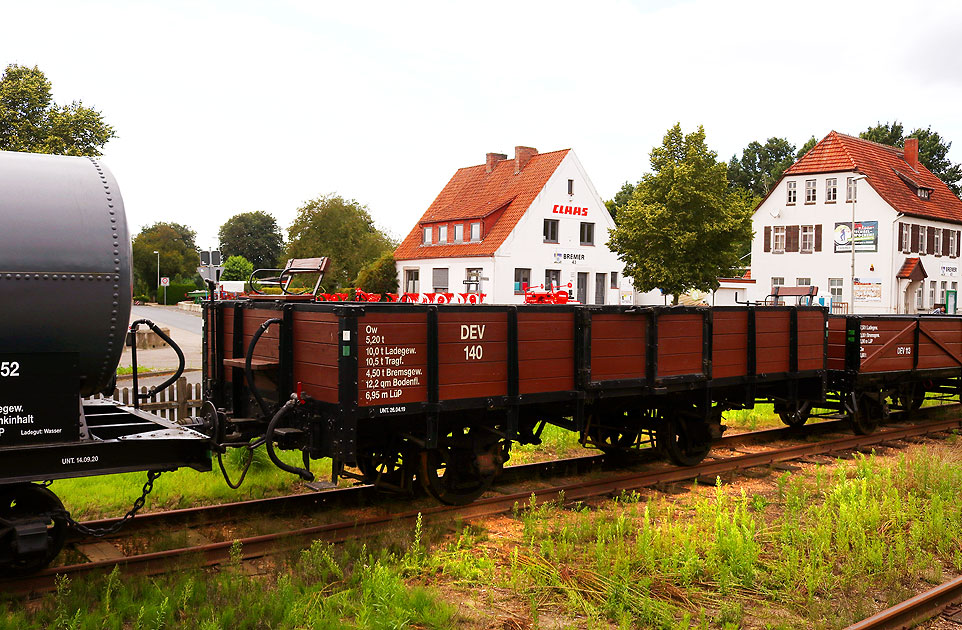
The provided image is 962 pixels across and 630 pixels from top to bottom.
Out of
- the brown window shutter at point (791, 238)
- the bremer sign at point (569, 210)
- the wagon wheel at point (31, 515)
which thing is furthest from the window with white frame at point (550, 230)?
the wagon wheel at point (31, 515)

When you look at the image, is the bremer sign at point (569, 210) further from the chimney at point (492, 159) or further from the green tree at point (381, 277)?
the green tree at point (381, 277)

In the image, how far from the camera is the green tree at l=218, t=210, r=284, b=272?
4525 inches

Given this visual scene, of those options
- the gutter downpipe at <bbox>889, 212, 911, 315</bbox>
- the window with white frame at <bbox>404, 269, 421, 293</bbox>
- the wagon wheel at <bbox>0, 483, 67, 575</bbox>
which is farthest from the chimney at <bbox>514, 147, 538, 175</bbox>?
the wagon wheel at <bbox>0, 483, 67, 575</bbox>

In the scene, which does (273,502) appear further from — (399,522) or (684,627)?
Answer: (684,627)

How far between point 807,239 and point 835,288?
3575 millimetres

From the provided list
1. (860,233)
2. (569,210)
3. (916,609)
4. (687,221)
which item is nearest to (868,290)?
(860,233)

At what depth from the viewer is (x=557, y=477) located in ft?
33.1

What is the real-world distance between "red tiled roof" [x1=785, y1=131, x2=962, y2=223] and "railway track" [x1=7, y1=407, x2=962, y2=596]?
3864 cm

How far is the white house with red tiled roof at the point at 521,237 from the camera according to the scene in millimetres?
46562

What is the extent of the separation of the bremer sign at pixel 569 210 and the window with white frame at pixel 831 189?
48.1 feet

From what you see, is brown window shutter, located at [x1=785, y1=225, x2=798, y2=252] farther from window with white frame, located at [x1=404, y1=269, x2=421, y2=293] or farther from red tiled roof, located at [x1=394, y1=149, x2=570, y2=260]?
window with white frame, located at [x1=404, y1=269, x2=421, y2=293]

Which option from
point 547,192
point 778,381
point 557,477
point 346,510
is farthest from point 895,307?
point 346,510

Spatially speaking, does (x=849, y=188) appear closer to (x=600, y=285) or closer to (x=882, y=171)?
(x=882, y=171)

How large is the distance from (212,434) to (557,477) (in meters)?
4.67
